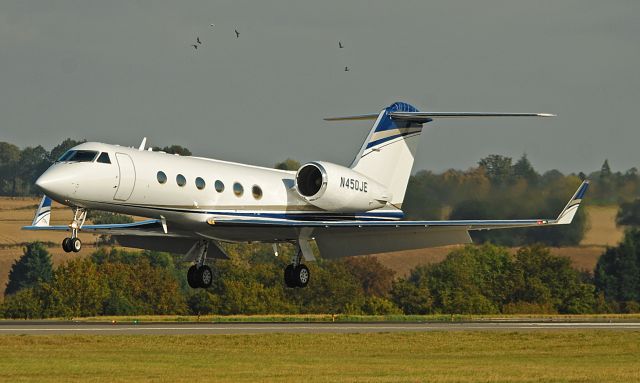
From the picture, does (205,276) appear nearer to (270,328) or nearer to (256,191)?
(270,328)

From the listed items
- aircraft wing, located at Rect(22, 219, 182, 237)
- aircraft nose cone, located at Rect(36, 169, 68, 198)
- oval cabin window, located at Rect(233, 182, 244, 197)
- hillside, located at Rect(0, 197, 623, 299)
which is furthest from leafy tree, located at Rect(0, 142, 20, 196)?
aircraft nose cone, located at Rect(36, 169, 68, 198)

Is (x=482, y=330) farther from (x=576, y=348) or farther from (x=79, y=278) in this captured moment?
(x=79, y=278)

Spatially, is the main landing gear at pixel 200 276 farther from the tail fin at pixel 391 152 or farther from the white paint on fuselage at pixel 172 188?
the tail fin at pixel 391 152

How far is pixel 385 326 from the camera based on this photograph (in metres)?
41.8

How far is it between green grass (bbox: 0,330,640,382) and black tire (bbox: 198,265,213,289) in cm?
419

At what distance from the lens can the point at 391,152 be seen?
41188 mm

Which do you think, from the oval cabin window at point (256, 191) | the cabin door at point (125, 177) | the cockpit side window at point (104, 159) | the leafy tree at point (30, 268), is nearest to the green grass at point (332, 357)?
the cabin door at point (125, 177)

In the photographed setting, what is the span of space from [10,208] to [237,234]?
5286 cm

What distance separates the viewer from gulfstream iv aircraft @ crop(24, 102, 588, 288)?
3350 cm

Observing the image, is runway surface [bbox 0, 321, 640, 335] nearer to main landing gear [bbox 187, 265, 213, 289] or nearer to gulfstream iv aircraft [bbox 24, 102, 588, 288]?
main landing gear [bbox 187, 265, 213, 289]

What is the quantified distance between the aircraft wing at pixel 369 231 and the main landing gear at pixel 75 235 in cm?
422

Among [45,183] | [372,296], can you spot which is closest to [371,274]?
[372,296]

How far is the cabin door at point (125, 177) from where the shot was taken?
110 feet

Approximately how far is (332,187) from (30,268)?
4683cm
